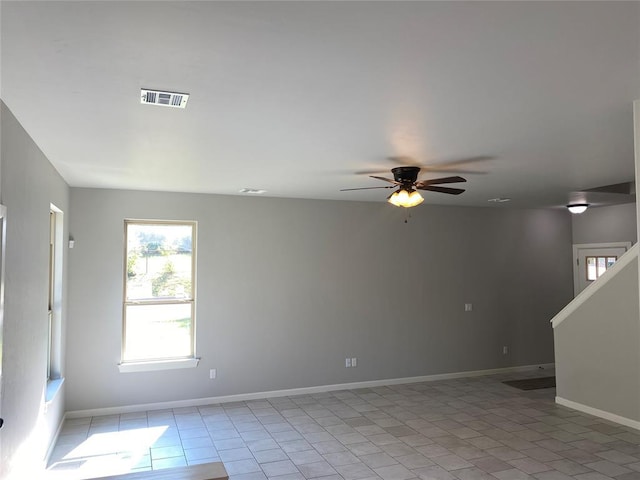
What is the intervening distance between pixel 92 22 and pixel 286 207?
186 inches

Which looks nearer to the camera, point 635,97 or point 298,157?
point 635,97

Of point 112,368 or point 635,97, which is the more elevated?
point 635,97

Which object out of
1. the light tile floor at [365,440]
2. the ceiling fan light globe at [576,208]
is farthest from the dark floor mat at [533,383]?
the ceiling fan light globe at [576,208]

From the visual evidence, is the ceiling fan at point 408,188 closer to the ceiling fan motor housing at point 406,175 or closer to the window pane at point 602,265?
the ceiling fan motor housing at point 406,175

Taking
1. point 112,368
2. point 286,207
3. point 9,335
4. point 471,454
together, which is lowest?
point 471,454

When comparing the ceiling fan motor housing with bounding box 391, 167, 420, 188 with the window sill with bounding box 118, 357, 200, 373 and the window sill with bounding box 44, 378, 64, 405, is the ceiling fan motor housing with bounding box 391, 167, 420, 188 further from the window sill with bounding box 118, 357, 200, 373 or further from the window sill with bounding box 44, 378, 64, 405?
the window sill with bounding box 44, 378, 64, 405

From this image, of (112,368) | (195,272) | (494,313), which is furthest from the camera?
(494,313)

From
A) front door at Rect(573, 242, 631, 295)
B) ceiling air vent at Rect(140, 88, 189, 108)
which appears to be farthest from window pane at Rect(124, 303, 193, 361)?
front door at Rect(573, 242, 631, 295)

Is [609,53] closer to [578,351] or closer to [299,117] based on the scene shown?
[299,117]

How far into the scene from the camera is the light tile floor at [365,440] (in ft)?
13.0

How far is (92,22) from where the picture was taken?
175 centimetres

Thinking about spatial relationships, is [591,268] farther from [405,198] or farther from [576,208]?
[405,198]

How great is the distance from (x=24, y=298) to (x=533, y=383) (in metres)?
6.55

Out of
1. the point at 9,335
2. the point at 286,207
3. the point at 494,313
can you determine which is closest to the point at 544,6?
the point at 9,335
